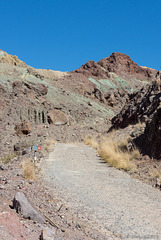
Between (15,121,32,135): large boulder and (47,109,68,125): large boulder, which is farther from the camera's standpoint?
(47,109,68,125): large boulder

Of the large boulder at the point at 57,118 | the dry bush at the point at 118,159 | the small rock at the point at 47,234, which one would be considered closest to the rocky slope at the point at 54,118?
the large boulder at the point at 57,118

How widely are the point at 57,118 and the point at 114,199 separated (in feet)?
82.1

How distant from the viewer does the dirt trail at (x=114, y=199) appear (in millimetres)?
4190

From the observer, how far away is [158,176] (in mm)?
7727

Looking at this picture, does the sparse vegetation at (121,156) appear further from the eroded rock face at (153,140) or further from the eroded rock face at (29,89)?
the eroded rock face at (29,89)

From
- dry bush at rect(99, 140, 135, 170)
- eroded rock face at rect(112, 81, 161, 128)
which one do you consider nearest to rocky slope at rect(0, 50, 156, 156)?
eroded rock face at rect(112, 81, 161, 128)

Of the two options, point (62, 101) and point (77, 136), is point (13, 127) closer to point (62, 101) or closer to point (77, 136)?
point (77, 136)

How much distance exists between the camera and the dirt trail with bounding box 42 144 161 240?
4.19 meters

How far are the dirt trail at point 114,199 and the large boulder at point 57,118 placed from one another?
20280 millimetres

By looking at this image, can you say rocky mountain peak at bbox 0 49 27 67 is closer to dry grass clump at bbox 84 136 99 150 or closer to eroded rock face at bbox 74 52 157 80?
eroded rock face at bbox 74 52 157 80

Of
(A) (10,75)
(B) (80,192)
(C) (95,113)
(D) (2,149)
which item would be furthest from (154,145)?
(A) (10,75)

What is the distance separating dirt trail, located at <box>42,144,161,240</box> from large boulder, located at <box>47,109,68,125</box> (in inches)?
798

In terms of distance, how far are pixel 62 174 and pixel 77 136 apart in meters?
16.9

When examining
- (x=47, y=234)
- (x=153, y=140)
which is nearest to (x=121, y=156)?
(x=153, y=140)
